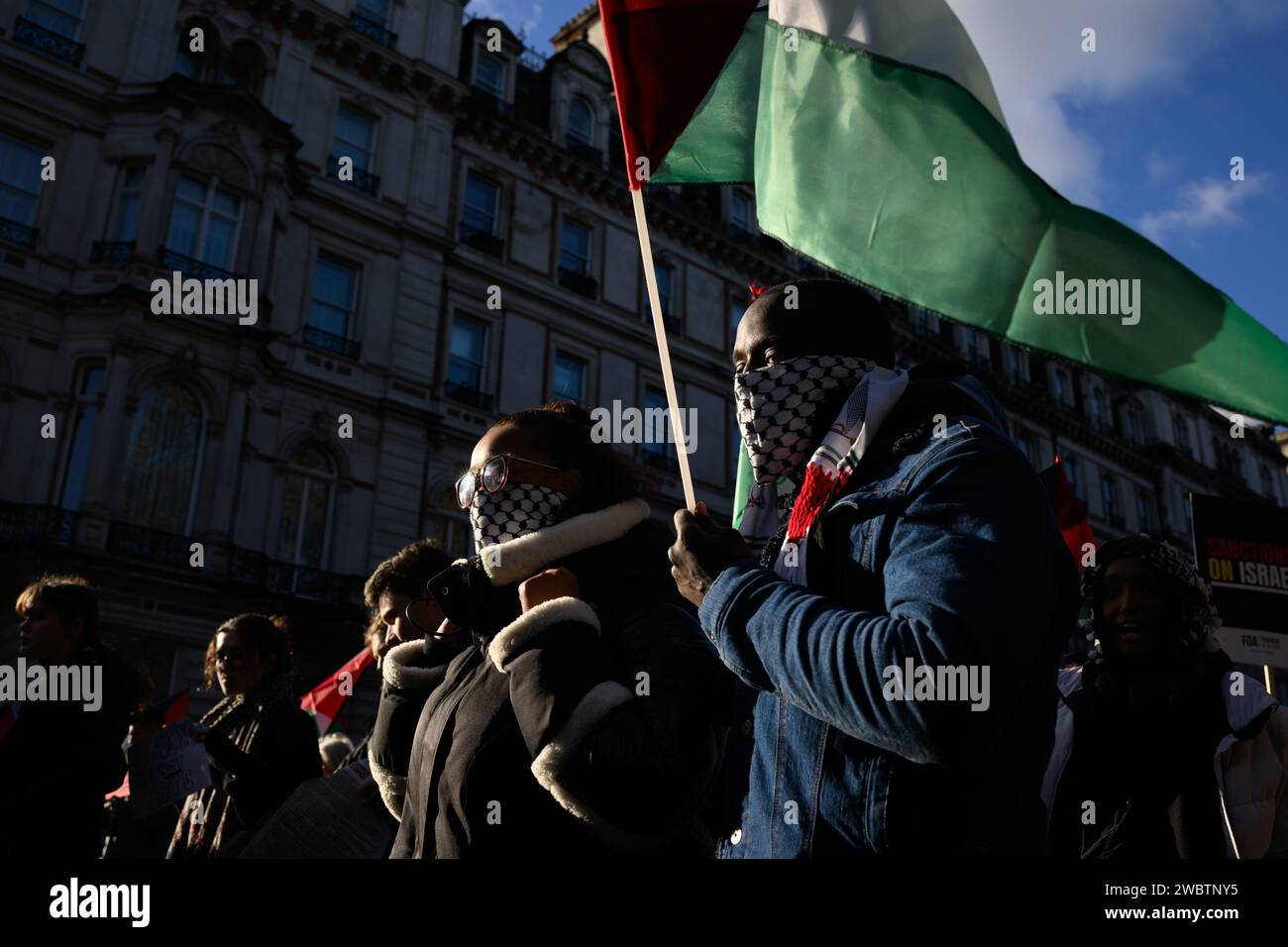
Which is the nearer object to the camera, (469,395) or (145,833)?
(145,833)

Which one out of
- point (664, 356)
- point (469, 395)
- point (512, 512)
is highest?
point (469, 395)

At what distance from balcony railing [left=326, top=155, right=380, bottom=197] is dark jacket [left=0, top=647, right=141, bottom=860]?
18982 mm

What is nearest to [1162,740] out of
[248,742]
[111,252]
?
[248,742]

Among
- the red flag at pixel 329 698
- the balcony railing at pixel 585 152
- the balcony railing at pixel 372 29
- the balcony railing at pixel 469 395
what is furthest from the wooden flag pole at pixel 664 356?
the balcony railing at pixel 585 152

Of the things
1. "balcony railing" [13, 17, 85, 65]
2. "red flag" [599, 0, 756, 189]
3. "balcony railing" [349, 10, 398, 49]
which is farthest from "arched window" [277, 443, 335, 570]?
"red flag" [599, 0, 756, 189]

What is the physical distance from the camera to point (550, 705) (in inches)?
87.4

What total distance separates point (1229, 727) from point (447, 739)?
2434 mm

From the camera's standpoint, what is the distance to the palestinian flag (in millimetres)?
2846

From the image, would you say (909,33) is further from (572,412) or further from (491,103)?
(491,103)

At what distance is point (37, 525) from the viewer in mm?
16094

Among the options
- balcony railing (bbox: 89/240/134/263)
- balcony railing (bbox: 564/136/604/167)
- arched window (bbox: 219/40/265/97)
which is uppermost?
balcony railing (bbox: 564/136/604/167)

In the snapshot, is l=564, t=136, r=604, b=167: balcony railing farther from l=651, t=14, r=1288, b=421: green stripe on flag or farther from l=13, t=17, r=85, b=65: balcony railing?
l=651, t=14, r=1288, b=421: green stripe on flag

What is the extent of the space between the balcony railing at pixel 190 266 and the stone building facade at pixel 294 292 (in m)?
0.06

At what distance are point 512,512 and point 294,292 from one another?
19.2 metres
